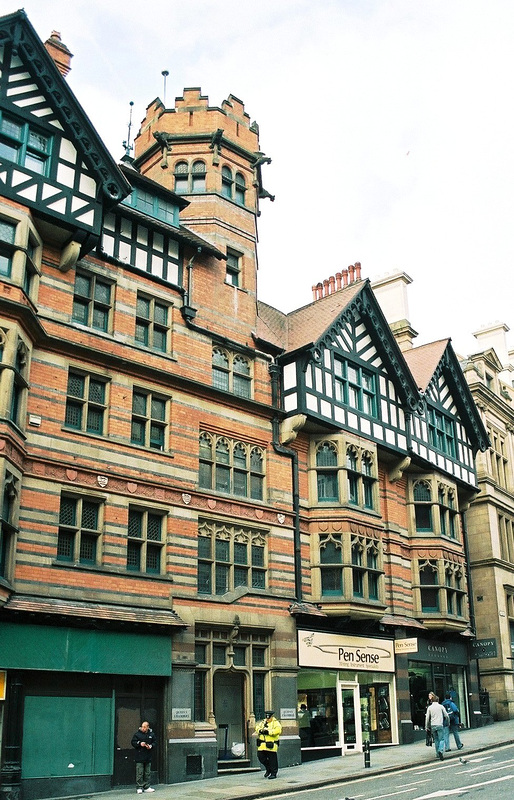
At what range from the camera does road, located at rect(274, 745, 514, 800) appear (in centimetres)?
1531

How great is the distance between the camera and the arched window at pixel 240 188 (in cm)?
2855

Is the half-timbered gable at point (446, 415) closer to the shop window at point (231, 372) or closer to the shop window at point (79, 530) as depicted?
the shop window at point (231, 372)

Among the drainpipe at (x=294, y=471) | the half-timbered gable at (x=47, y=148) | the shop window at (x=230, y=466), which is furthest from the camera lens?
the drainpipe at (x=294, y=471)

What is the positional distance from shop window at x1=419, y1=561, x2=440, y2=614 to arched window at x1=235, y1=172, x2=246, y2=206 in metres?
14.6

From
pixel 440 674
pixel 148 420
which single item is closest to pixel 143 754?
pixel 148 420

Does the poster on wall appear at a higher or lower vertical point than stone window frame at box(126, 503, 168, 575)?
lower

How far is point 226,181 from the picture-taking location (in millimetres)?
28250

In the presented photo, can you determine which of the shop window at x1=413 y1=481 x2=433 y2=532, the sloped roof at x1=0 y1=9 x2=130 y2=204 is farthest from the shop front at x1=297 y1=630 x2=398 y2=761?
the sloped roof at x1=0 y1=9 x2=130 y2=204

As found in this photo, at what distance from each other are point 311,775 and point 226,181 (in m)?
18.4

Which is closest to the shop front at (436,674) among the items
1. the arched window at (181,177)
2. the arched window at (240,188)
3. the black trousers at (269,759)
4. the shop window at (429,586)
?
the shop window at (429,586)

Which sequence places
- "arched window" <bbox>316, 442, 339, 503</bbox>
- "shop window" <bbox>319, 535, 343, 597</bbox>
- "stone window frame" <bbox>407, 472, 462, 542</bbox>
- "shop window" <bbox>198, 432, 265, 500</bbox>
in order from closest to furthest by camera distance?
"shop window" <bbox>198, 432, 265, 500</bbox> < "shop window" <bbox>319, 535, 343, 597</bbox> < "arched window" <bbox>316, 442, 339, 503</bbox> < "stone window frame" <bbox>407, 472, 462, 542</bbox>

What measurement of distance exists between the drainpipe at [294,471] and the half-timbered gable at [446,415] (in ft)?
24.8

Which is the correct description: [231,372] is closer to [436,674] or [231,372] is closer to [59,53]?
[59,53]

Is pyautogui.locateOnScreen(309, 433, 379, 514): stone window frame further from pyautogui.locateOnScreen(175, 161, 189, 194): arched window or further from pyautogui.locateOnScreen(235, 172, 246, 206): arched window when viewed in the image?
pyautogui.locateOnScreen(175, 161, 189, 194): arched window
